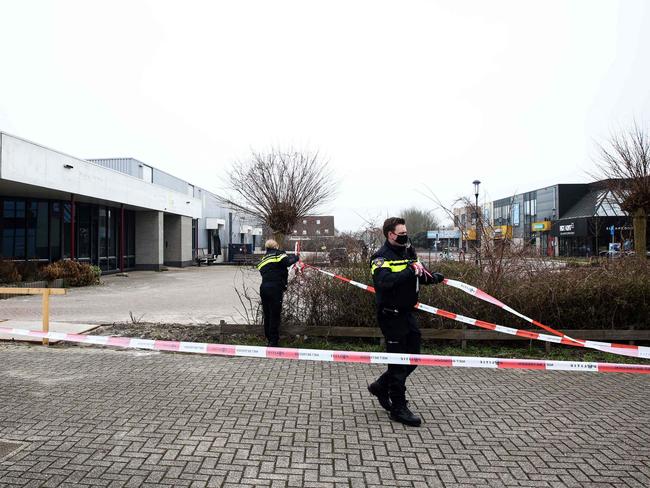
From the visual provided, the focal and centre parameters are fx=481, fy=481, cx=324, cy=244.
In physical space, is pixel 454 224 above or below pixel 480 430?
above

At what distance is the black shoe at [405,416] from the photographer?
4238 millimetres

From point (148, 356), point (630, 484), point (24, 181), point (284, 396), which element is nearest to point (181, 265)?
point (24, 181)

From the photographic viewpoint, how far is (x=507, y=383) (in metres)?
5.66

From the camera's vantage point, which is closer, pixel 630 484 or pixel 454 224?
pixel 630 484

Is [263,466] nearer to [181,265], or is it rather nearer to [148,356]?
[148,356]

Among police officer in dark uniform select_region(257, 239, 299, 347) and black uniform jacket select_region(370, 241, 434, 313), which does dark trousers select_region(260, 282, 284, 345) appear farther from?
black uniform jacket select_region(370, 241, 434, 313)

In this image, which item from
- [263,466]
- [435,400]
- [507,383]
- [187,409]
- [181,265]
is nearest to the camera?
[263,466]

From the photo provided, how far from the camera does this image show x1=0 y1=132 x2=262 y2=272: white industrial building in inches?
676

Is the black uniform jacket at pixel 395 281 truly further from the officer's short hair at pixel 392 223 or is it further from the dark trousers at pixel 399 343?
the officer's short hair at pixel 392 223

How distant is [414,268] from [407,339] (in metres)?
0.67

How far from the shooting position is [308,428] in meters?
4.20

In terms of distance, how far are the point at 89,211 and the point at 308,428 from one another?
23966 millimetres

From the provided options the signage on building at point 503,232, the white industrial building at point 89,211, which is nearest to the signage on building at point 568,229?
the white industrial building at point 89,211

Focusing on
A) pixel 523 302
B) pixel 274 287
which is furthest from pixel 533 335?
pixel 274 287
